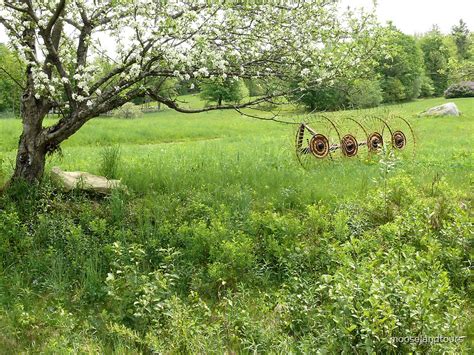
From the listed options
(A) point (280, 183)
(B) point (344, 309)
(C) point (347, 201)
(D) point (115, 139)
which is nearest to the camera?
(B) point (344, 309)

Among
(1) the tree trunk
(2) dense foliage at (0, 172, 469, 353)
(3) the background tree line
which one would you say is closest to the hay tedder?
(3) the background tree line

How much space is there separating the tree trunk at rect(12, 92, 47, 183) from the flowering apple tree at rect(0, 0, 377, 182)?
0.02 metres

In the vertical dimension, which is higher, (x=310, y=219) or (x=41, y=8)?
(x=41, y=8)

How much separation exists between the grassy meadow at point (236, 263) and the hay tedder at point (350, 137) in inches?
51.7

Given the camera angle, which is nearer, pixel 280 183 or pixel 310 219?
pixel 310 219

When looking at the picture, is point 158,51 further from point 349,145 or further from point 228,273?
point 349,145

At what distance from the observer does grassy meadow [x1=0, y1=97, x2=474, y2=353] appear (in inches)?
189

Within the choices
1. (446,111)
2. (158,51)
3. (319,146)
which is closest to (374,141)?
(319,146)

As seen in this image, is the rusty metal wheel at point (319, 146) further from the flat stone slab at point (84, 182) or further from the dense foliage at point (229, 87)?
the flat stone slab at point (84, 182)

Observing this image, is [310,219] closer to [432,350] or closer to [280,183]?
[280,183]

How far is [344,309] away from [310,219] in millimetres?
3188

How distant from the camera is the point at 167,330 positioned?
16.6 ft

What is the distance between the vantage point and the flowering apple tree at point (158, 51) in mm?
7703

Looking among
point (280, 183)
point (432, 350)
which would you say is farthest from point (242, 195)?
point (432, 350)
